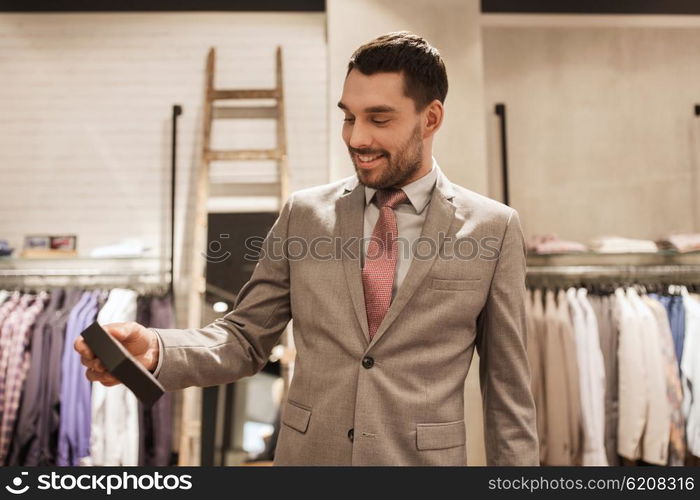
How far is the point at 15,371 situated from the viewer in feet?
9.58

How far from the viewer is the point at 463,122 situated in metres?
2.94

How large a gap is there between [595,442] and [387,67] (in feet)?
7.68

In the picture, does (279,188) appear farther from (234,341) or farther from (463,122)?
(234,341)

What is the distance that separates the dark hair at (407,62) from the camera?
1242mm

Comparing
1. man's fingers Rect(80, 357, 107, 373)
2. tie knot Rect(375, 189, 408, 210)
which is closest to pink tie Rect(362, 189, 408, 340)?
tie knot Rect(375, 189, 408, 210)

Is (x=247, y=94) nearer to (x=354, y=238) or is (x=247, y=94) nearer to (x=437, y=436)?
(x=354, y=238)

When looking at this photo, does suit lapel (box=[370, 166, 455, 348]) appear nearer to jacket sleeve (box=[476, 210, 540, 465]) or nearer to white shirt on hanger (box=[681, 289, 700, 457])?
jacket sleeve (box=[476, 210, 540, 465])

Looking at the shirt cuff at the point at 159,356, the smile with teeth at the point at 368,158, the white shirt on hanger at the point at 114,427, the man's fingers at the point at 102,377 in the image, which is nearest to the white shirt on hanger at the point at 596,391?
the smile with teeth at the point at 368,158

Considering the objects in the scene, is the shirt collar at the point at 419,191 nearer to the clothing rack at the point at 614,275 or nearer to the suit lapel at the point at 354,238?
the suit lapel at the point at 354,238

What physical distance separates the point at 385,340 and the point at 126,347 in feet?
1.64

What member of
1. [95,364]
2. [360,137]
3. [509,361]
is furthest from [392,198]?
[95,364]

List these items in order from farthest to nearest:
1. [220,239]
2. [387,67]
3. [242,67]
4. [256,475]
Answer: [242,67]
[220,239]
[387,67]
[256,475]

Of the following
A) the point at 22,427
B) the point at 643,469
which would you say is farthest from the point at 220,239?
the point at 643,469

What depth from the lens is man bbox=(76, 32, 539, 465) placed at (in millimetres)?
1227
